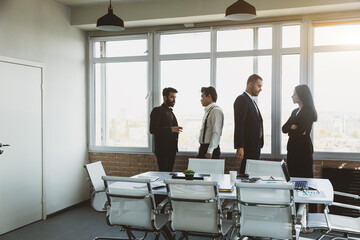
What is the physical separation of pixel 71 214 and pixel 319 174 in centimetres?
390

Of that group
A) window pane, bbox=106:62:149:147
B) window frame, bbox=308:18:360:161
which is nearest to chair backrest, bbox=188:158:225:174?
window frame, bbox=308:18:360:161

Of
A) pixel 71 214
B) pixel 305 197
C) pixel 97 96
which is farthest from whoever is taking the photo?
pixel 97 96

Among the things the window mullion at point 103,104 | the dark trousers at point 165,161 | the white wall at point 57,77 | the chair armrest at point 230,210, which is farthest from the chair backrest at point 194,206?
the window mullion at point 103,104

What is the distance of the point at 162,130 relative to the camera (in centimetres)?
564

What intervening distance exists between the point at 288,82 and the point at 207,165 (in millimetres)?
2038

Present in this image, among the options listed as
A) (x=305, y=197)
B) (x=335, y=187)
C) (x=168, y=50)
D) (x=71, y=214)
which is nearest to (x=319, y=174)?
(x=335, y=187)

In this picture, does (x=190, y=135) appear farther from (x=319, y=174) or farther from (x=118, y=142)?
(x=319, y=174)

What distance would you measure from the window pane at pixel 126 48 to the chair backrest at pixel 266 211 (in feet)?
13.2

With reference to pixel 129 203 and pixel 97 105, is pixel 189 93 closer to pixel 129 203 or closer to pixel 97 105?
pixel 97 105

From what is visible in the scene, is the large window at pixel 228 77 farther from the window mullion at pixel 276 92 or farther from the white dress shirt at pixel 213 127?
the white dress shirt at pixel 213 127

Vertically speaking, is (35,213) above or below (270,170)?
below

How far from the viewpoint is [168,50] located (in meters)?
A: 6.43

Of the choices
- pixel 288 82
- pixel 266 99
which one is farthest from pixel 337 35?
pixel 266 99

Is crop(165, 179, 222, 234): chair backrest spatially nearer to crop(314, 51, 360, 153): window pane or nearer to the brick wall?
the brick wall
